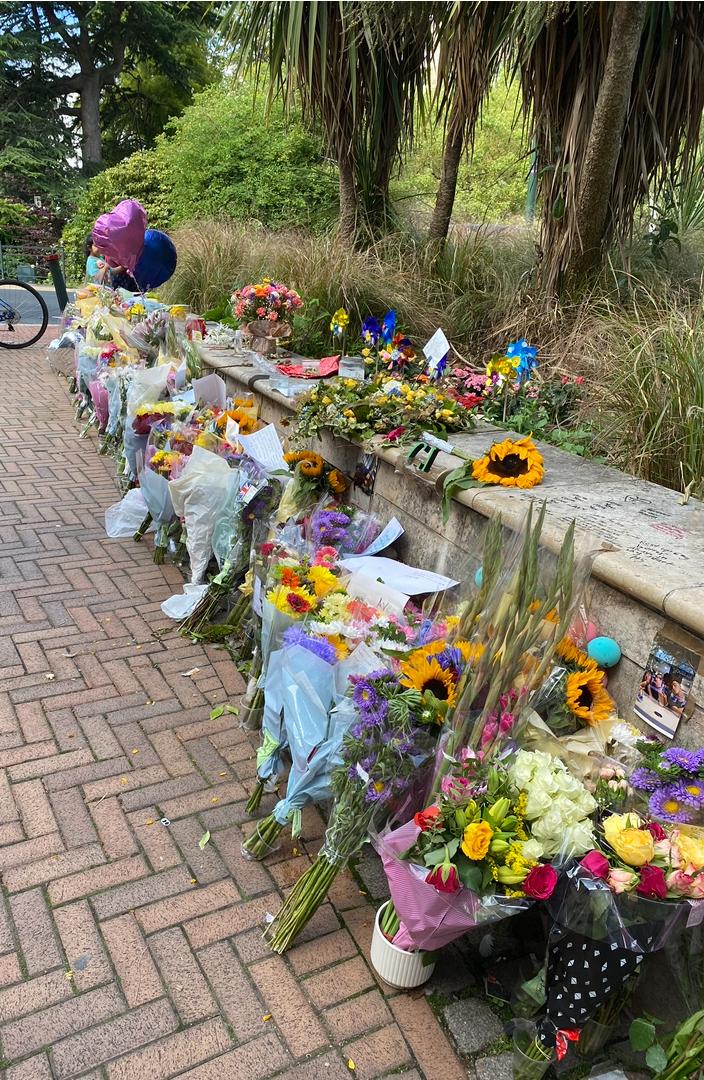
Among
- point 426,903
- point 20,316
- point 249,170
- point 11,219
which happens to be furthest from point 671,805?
point 11,219

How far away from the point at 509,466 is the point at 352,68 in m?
4.04

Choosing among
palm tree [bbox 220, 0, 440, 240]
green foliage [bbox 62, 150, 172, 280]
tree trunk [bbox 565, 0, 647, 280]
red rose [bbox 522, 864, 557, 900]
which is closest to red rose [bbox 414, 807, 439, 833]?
red rose [bbox 522, 864, 557, 900]

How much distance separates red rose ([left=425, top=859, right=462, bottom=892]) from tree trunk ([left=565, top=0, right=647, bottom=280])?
12.9 feet

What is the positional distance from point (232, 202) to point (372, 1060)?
961 cm

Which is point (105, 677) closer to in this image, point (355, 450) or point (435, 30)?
point (355, 450)

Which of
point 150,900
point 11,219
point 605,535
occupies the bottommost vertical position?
point 150,900

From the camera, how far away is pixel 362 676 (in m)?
2.03

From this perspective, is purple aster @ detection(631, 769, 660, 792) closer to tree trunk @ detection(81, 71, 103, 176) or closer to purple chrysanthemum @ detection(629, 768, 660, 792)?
purple chrysanthemum @ detection(629, 768, 660, 792)

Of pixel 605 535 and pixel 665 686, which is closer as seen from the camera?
pixel 665 686

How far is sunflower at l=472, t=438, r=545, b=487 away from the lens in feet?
9.19

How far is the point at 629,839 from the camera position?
5.16ft

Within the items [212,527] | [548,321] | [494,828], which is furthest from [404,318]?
[494,828]

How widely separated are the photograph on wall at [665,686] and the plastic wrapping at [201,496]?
2.10 metres

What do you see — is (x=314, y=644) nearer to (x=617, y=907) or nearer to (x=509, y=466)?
(x=617, y=907)
